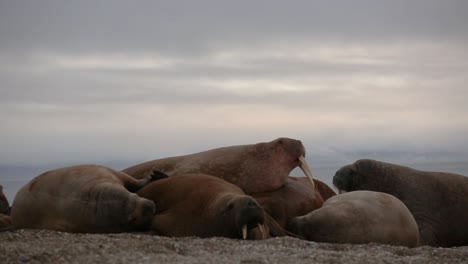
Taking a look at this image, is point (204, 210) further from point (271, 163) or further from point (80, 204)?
point (271, 163)

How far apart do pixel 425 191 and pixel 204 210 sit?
188 inches

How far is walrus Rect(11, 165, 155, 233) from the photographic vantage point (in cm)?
1005

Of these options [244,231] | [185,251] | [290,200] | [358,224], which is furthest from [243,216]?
[290,200]

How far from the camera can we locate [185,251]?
8.45m

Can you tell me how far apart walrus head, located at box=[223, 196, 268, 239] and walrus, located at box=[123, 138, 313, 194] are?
87.9 inches

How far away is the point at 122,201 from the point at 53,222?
3.01ft

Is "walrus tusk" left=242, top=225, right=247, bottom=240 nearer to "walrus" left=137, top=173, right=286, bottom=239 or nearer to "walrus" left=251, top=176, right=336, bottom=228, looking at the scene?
"walrus" left=137, top=173, right=286, bottom=239

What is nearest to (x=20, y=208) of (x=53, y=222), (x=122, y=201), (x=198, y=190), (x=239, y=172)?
(x=53, y=222)

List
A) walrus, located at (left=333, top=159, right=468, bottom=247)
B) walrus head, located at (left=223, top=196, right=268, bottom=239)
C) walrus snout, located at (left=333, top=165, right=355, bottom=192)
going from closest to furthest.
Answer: walrus head, located at (left=223, top=196, right=268, bottom=239), walrus, located at (left=333, top=159, right=468, bottom=247), walrus snout, located at (left=333, top=165, right=355, bottom=192)

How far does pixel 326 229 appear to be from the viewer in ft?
34.5

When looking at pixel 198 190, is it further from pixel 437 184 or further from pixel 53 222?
pixel 437 184

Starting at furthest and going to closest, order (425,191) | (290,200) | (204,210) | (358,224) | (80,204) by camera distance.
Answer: (425,191) → (290,200) → (358,224) → (80,204) → (204,210)

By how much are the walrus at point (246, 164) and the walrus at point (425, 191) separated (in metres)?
1.21

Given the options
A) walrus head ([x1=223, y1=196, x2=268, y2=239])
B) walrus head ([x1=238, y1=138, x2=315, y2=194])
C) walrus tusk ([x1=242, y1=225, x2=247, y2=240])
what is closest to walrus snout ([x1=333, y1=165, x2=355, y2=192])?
walrus head ([x1=238, y1=138, x2=315, y2=194])
